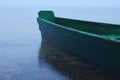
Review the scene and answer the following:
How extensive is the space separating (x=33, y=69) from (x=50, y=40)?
7.91 feet

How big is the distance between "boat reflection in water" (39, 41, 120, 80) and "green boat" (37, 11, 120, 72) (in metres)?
0.17

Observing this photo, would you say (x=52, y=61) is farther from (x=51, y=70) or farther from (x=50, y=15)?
(x=50, y=15)

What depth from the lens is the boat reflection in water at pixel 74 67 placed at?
6.12 m

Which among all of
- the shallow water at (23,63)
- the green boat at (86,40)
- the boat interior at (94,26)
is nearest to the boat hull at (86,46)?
the green boat at (86,40)

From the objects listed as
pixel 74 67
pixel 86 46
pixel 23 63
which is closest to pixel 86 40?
pixel 86 46

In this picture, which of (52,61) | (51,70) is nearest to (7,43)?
(52,61)

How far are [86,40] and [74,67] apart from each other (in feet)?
2.40

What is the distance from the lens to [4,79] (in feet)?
19.9

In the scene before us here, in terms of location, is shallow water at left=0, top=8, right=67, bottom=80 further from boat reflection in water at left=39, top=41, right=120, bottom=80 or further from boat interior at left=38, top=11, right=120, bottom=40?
boat interior at left=38, top=11, right=120, bottom=40

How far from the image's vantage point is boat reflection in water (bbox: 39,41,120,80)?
6.12 meters

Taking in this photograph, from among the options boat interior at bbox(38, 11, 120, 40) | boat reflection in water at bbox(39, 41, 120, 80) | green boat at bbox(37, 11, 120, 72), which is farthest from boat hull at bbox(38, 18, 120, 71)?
boat interior at bbox(38, 11, 120, 40)

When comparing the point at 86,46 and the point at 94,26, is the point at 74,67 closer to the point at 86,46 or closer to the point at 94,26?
the point at 86,46

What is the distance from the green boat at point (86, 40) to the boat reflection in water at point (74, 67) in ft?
0.55

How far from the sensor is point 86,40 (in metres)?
6.46
